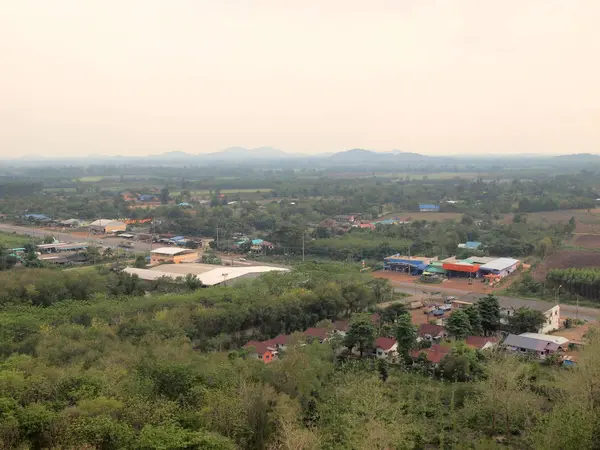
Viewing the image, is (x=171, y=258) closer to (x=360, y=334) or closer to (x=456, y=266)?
(x=456, y=266)

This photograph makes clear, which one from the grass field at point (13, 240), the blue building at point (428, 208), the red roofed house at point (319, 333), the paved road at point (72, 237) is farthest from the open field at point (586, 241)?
the grass field at point (13, 240)

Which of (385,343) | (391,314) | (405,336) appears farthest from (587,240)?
(405,336)

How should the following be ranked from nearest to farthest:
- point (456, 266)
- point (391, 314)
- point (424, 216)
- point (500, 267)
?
point (391, 314), point (500, 267), point (456, 266), point (424, 216)

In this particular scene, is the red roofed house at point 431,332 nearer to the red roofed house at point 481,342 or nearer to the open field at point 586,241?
the red roofed house at point 481,342

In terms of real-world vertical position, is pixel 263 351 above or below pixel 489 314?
below

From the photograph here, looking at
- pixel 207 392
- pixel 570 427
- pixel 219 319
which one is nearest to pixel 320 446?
pixel 207 392

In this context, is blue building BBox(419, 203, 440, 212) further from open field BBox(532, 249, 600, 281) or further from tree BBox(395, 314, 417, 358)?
tree BBox(395, 314, 417, 358)

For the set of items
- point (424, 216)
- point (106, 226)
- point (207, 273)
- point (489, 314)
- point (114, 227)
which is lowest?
point (424, 216)

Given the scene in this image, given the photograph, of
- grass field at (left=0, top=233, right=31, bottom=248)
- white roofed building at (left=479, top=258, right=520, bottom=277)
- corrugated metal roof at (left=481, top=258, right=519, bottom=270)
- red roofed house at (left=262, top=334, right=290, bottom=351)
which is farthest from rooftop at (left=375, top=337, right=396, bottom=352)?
grass field at (left=0, top=233, right=31, bottom=248)
